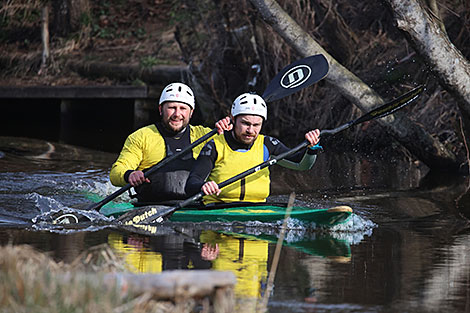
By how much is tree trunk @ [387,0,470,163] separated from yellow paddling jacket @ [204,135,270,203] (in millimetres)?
Answer: 2635

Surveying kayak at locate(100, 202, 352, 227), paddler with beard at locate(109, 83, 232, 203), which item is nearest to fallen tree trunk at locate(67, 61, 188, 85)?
paddler with beard at locate(109, 83, 232, 203)

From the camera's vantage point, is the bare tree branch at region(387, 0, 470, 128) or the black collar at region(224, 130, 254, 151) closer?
the black collar at region(224, 130, 254, 151)

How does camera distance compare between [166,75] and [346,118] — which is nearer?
[346,118]

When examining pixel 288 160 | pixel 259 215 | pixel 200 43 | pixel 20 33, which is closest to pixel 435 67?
pixel 288 160

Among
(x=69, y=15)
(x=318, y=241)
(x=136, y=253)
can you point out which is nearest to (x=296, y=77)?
(x=318, y=241)

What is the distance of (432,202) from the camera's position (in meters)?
8.28

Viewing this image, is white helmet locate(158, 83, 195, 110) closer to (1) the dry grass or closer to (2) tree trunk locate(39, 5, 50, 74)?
(1) the dry grass

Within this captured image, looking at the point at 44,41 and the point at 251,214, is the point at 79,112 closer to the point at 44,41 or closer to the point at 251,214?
the point at 44,41

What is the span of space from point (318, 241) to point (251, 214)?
0.63 metres

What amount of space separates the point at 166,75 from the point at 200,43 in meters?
1.40

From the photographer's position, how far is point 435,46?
8.78m

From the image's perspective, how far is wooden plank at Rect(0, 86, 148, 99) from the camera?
14.3 meters

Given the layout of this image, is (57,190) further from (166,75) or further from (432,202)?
(166,75)

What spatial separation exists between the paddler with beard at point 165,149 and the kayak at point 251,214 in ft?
1.25
